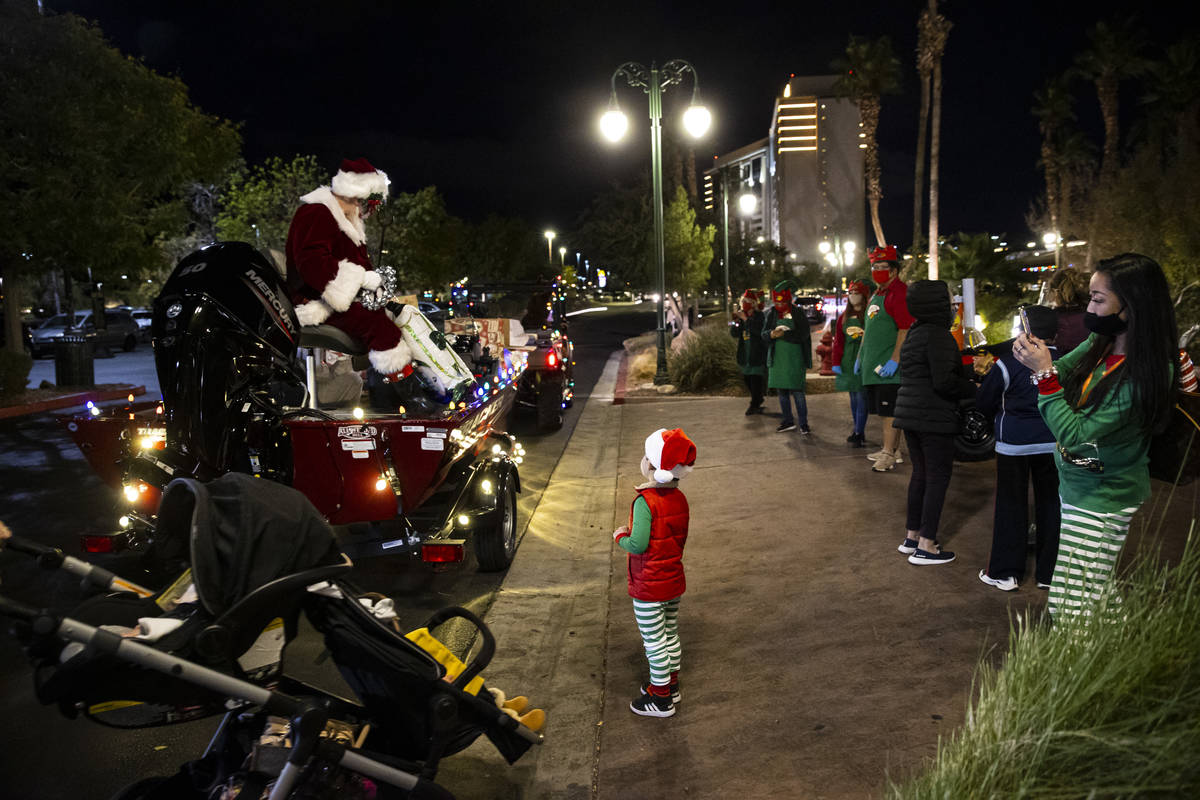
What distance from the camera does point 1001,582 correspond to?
5293 mm

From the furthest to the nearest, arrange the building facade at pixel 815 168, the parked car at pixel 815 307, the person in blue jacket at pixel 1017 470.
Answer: the building facade at pixel 815 168, the parked car at pixel 815 307, the person in blue jacket at pixel 1017 470

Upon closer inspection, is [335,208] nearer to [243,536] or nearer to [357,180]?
[357,180]

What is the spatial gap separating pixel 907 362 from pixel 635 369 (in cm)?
1259

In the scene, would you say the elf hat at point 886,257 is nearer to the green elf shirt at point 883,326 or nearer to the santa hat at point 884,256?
the santa hat at point 884,256

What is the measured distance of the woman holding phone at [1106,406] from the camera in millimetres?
3602

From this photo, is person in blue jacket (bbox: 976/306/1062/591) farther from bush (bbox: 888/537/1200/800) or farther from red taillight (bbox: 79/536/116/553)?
red taillight (bbox: 79/536/116/553)

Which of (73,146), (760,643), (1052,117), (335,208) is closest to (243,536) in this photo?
(760,643)

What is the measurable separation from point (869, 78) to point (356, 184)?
47815 mm

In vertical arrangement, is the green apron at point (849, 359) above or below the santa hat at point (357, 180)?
below

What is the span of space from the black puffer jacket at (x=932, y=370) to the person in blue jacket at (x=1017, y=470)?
36 centimetres

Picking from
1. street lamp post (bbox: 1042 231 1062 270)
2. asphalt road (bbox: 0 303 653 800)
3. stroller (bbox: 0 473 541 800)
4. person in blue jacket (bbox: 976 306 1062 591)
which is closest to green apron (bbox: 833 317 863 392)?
asphalt road (bbox: 0 303 653 800)

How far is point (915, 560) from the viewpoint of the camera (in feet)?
19.0

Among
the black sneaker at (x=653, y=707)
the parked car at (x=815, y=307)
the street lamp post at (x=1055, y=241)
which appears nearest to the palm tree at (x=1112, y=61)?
the street lamp post at (x=1055, y=241)

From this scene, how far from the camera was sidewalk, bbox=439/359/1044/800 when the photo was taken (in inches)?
144
